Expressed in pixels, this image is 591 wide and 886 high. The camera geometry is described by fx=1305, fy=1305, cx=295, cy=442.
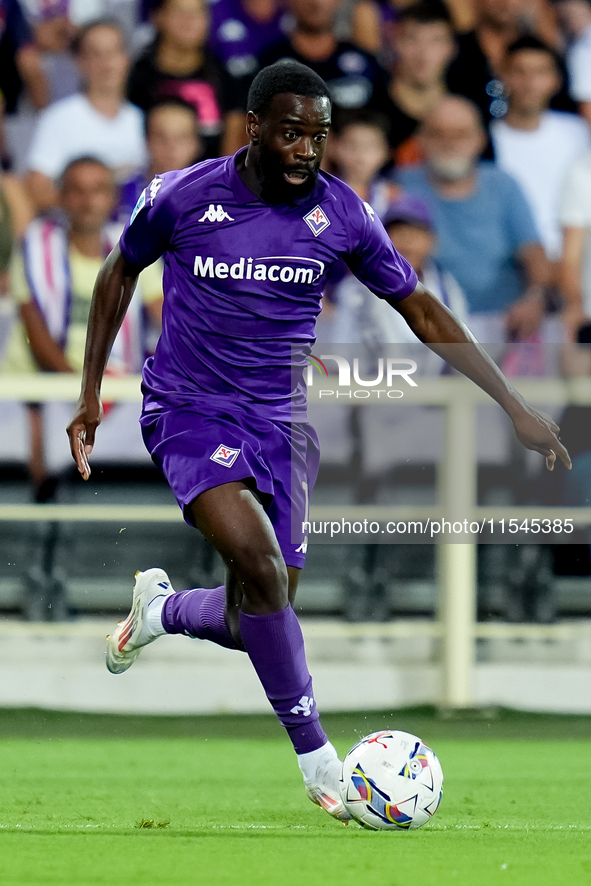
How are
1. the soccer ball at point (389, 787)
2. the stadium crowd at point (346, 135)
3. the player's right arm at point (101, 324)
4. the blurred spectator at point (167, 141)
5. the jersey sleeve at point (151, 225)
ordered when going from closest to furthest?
1. the soccer ball at point (389, 787)
2. the jersey sleeve at point (151, 225)
3. the player's right arm at point (101, 324)
4. the stadium crowd at point (346, 135)
5. the blurred spectator at point (167, 141)

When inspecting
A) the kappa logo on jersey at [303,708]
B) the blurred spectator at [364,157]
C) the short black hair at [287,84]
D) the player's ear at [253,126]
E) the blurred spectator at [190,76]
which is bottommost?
the kappa logo on jersey at [303,708]

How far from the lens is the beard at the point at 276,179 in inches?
154

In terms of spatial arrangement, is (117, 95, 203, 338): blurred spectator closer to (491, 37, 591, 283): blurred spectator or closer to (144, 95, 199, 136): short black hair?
(144, 95, 199, 136): short black hair

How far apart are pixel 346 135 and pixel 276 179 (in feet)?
12.6

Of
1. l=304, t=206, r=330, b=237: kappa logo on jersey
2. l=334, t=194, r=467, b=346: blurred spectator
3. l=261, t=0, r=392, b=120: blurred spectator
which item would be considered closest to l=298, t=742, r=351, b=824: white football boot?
l=304, t=206, r=330, b=237: kappa logo on jersey

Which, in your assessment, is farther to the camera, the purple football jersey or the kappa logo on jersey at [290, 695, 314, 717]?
the purple football jersey

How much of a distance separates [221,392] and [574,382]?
3.65 metres

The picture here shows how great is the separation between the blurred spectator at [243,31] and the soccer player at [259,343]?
4014 mm

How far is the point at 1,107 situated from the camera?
7.95 metres

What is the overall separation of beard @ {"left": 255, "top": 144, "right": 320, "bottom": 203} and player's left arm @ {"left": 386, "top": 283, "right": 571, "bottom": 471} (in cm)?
50

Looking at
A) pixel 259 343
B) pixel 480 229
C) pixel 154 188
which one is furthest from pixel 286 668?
pixel 480 229

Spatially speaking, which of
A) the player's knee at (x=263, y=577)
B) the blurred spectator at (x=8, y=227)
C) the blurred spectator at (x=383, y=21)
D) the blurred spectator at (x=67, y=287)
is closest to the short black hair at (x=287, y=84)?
the player's knee at (x=263, y=577)

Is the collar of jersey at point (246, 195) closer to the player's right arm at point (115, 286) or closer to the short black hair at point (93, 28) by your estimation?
the player's right arm at point (115, 286)

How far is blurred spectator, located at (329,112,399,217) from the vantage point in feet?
25.1
